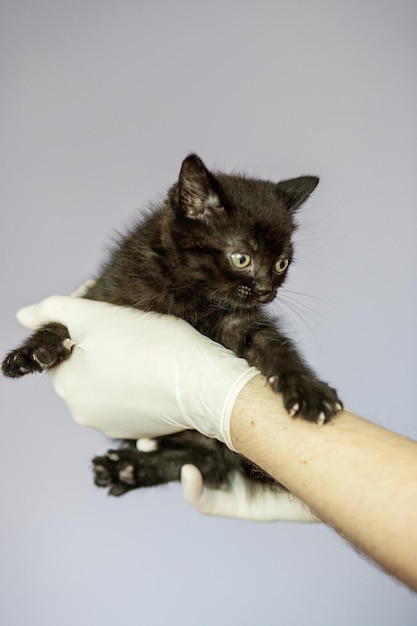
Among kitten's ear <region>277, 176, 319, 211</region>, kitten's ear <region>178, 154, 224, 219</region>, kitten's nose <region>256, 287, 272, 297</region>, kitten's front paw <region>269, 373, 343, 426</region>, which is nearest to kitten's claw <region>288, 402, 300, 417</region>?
kitten's front paw <region>269, 373, 343, 426</region>

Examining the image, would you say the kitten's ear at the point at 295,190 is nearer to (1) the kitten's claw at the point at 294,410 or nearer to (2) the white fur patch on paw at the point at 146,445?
(1) the kitten's claw at the point at 294,410

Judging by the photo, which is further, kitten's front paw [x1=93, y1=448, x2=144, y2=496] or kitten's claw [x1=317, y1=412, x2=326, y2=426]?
kitten's front paw [x1=93, y1=448, x2=144, y2=496]

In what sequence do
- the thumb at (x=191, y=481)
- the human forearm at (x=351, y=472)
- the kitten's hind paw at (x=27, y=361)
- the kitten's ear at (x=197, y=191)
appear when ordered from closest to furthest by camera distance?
the human forearm at (x=351, y=472) → the kitten's ear at (x=197, y=191) → the kitten's hind paw at (x=27, y=361) → the thumb at (x=191, y=481)

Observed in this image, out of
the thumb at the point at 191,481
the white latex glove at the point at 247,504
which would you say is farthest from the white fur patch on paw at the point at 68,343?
the white latex glove at the point at 247,504

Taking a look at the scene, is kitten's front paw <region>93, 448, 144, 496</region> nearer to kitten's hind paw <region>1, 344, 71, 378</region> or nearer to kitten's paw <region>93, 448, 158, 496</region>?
kitten's paw <region>93, 448, 158, 496</region>

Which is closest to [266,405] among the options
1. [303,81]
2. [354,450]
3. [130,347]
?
[354,450]

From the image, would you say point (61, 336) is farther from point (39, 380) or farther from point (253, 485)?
point (253, 485)
